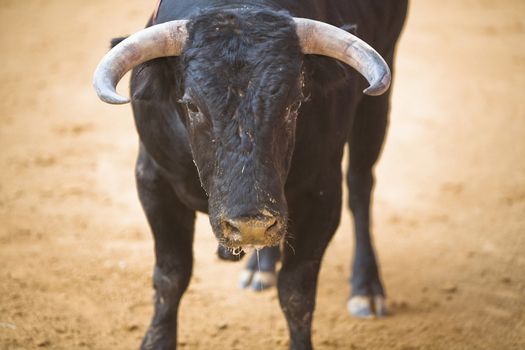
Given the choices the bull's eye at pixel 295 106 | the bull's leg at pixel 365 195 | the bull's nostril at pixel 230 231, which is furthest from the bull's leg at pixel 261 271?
the bull's nostril at pixel 230 231

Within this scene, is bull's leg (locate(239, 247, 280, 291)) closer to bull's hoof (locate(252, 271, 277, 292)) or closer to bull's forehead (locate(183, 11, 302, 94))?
bull's hoof (locate(252, 271, 277, 292))

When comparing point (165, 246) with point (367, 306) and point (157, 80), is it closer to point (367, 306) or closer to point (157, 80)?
point (157, 80)

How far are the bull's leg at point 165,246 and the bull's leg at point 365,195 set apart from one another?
1.40 meters

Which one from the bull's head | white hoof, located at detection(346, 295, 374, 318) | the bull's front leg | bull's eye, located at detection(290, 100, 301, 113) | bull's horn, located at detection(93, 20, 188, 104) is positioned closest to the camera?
the bull's head

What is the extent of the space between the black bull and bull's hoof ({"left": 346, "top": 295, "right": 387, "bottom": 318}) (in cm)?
104

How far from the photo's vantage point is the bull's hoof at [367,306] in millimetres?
5043

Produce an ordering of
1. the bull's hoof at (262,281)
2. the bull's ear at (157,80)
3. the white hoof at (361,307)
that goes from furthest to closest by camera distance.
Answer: the bull's hoof at (262,281) < the white hoof at (361,307) < the bull's ear at (157,80)

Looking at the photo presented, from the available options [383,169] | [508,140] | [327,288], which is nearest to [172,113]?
[327,288]

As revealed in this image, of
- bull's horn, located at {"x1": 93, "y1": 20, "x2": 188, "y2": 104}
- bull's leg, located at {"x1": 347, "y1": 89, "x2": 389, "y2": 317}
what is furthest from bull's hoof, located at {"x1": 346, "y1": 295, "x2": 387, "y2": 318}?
bull's horn, located at {"x1": 93, "y1": 20, "x2": 188, "y2": 104}

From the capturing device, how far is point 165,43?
321 centimetres

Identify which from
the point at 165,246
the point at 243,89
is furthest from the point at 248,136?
the point at 165,246

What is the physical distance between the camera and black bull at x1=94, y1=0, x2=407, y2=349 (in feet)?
10.0

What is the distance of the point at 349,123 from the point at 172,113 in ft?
3.04

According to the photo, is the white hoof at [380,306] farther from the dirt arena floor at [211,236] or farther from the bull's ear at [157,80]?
the bull's ear at [157,80]
